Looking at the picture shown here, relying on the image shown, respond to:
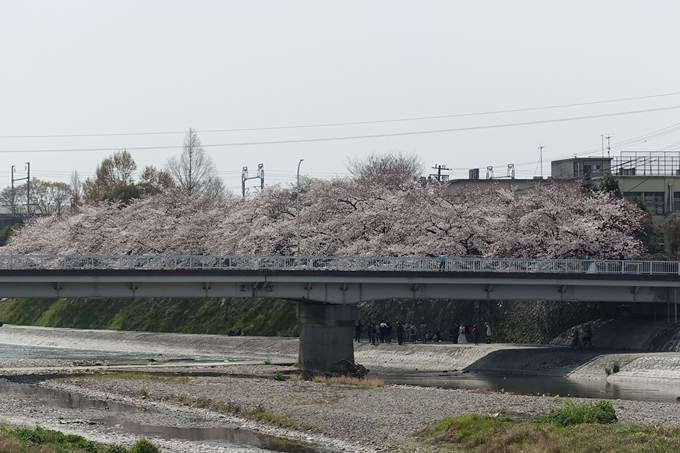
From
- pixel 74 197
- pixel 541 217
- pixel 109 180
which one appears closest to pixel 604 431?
pixel 541 217

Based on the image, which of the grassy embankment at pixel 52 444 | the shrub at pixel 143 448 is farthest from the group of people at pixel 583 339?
the shrub at pixel 143 448

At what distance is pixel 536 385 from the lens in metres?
54.1

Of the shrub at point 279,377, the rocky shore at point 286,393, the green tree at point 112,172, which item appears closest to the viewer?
the rocky shore at point 286,393

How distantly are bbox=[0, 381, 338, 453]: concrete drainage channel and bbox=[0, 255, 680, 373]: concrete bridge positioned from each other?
373 inches

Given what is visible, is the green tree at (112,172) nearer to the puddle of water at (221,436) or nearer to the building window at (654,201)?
the building window at (654,201)

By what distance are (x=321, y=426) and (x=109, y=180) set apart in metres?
123

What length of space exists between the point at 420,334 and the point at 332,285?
16.6 m

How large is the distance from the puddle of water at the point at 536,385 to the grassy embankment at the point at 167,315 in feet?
A: 87.8

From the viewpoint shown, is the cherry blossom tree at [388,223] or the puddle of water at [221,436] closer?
the puddle of water at [221,436]

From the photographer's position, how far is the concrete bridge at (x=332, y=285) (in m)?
60.7

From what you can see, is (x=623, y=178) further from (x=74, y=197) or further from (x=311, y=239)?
(x=74, y=197)

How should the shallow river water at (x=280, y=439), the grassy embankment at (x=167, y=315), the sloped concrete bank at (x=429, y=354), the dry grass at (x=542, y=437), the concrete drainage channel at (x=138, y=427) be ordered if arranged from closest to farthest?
the dry grass at (x=542, y=437) < the concrete drainage channel at (x=138, y=427) < the shallow river water at (x=280, y=439) < the sloped concrete bank at (x=429, y=354) < the grassy embankment at (x=167, y=315)

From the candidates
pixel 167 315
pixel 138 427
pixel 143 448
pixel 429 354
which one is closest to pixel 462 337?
pixel 429 354

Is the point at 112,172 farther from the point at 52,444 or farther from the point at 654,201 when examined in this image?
the point at 52,444
